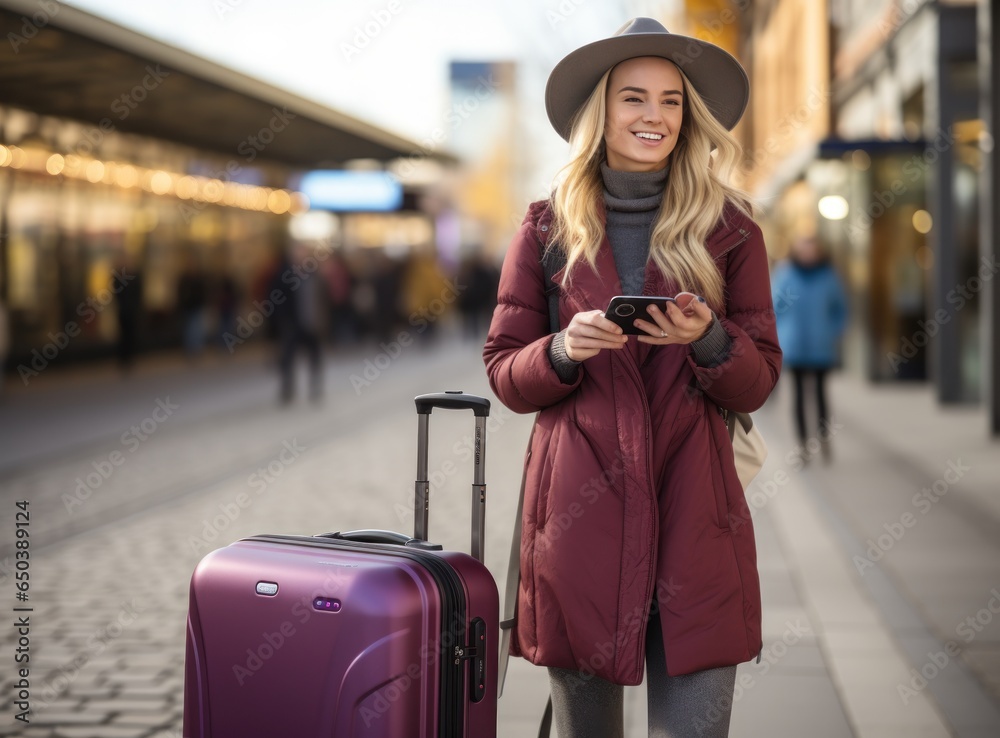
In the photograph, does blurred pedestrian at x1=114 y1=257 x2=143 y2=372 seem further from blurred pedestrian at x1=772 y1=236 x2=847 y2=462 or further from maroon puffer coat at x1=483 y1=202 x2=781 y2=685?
maroon puffer coat at x1=483 y1=202 x2=781 y2=685

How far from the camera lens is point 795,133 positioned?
2970cm

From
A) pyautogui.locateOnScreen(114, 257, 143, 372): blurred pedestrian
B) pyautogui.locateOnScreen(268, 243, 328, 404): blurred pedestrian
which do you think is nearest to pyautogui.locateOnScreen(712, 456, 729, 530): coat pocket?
pyautogui.locateOnScreen(268, 243, 328, 404): blurred pedestrian

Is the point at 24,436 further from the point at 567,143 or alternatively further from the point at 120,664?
the point at 567,143

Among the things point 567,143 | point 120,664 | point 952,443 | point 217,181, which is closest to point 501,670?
point 567,143

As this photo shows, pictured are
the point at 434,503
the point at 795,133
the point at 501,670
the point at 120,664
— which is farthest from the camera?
the point at 795,133

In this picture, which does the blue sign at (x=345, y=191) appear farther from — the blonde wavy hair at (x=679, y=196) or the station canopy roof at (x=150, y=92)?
the blonde wavy hair at (x=679, y=196)

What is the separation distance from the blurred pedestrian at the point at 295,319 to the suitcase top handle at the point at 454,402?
13.2 metres

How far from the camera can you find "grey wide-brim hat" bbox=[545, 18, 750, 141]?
266 centimetres

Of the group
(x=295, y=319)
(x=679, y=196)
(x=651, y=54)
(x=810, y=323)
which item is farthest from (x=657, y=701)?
(x=295, y=319)

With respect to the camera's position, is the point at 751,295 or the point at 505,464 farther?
the point at 505,464

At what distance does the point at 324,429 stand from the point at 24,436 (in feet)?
9.46

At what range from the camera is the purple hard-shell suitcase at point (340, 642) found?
2402 mm

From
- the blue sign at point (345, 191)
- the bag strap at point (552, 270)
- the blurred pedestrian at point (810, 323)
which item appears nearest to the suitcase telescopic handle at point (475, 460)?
the bag strap at point (552, 270)

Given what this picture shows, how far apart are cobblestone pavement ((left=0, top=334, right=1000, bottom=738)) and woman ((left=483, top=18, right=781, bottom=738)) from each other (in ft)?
5.44
